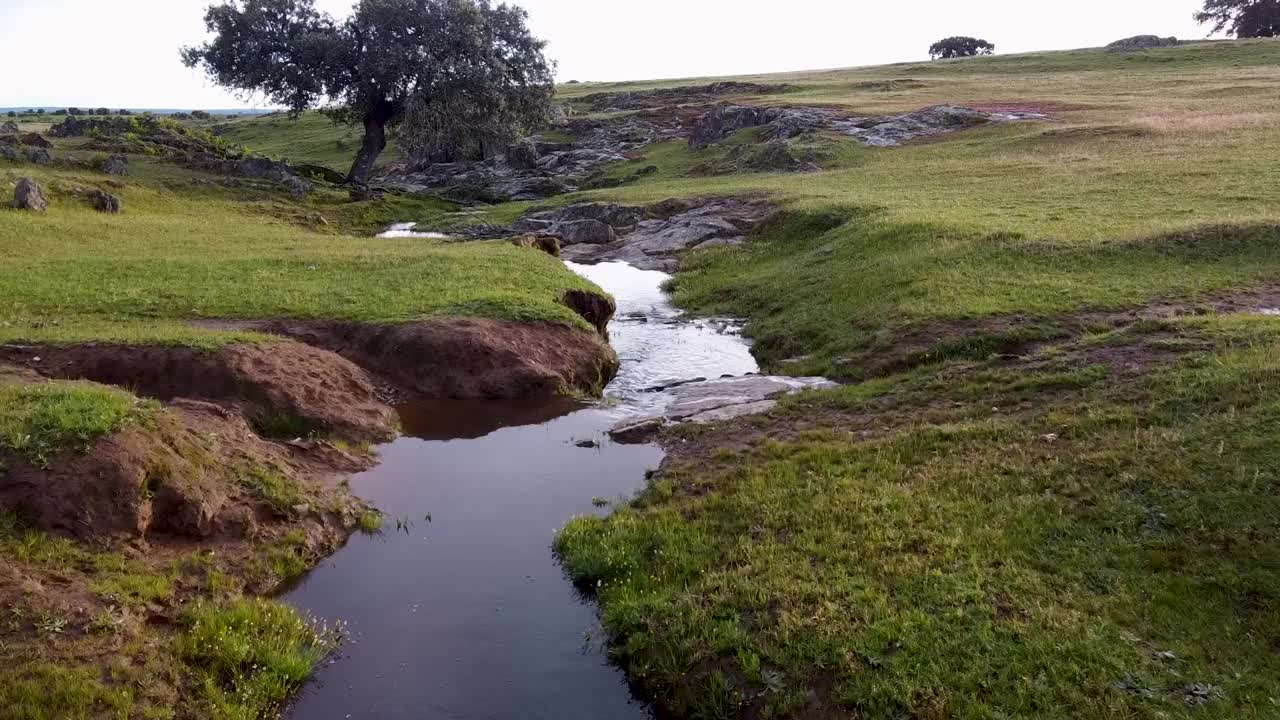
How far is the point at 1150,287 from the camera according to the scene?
20.5 metres

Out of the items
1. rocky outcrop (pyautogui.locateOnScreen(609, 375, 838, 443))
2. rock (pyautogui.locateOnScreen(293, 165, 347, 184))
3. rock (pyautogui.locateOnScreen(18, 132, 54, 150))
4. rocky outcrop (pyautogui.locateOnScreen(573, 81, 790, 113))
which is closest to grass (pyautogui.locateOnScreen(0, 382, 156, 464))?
rocky outcrop (pyautogui.locateOnScreen(609, 375, 838, 443))

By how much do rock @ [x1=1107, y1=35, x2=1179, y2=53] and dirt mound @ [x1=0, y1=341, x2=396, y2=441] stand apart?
106 m

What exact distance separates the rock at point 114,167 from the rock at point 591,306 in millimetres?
29095

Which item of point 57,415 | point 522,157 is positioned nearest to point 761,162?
Answer: point 522,157

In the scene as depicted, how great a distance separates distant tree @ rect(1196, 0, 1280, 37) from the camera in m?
110

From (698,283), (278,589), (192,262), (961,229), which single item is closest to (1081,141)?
(961,229)

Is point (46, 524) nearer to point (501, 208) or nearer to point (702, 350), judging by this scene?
point (702, 350)

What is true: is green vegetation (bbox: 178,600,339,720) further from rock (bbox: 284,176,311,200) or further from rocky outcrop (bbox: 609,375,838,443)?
rock (bbox: 284,176,311,200)

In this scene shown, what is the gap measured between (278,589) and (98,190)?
3167 cm

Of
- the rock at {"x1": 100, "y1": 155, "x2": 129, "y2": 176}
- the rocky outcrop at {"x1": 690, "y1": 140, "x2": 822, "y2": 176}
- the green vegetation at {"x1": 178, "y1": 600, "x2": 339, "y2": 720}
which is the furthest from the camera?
the rocky outcrop at {"x1": 690, "y1": 140, "x2": 822, "y2": 176}

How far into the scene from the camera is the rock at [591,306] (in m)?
24.0

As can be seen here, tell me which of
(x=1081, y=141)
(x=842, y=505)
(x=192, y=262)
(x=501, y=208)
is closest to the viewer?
(x=842, y=505)

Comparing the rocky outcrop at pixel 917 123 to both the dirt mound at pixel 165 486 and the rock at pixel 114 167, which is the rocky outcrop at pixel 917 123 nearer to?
the rock at pixel 114 167

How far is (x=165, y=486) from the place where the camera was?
11.2 meters
